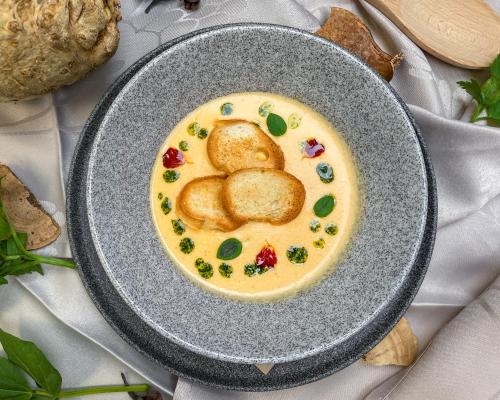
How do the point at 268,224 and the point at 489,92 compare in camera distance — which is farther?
the point at 489,92

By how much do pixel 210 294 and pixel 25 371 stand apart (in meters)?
0.61

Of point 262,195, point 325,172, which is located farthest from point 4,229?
point 325,172

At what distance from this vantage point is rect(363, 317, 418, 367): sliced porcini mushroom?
1992mm

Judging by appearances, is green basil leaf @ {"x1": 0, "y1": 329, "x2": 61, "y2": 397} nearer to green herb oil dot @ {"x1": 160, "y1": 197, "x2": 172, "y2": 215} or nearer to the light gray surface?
the light gray surface

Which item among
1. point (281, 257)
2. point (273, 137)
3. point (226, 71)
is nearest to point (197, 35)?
point (226, 71)

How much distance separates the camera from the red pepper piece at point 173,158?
1.85 m

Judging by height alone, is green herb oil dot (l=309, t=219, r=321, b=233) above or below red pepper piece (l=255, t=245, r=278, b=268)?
above

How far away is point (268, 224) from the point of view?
6.07 feet

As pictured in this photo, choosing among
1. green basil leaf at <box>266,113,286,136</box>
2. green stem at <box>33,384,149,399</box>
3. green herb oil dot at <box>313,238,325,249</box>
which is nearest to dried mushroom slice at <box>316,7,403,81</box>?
green basil leaf at <box>266,113,286,136</box>

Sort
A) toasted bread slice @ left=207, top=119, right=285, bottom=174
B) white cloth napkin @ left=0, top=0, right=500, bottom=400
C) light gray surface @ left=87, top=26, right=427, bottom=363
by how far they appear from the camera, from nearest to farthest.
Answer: light gray surface @ left=87, top=26, right=427, bottom=363
toasted bread slice @ left=207, top=119, right=285, bottom=174
white cloth napkin @ left=0, top=0, right=500, bottom=400

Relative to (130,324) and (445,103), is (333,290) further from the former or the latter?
(445,103)

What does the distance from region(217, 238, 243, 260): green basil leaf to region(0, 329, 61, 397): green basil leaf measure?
1.97ft

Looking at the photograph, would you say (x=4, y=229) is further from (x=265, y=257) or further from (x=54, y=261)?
(x=265, y=257)

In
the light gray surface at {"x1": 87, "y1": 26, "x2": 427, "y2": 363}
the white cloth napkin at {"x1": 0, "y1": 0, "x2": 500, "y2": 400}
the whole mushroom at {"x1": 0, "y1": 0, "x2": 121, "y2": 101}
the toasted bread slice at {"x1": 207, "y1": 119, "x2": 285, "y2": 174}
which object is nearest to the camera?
the whole mushroom at {"x1": 0, "y1": 0, "x2": 121, "y2": 101}
